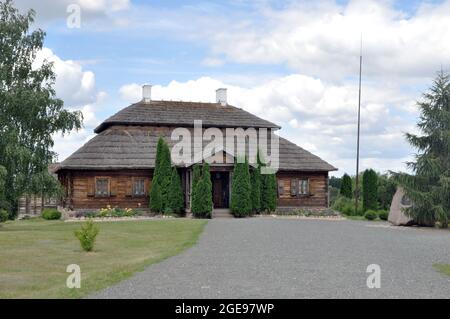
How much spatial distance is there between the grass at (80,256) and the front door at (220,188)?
11221 mm

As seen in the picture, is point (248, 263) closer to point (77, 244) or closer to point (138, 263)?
point (138, 263)

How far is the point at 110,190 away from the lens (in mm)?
39062

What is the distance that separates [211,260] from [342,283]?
437cm

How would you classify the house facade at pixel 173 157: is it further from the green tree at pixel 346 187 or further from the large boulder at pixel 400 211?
the large boulder at pixel 400 211

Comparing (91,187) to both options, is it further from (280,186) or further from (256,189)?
(280,186)

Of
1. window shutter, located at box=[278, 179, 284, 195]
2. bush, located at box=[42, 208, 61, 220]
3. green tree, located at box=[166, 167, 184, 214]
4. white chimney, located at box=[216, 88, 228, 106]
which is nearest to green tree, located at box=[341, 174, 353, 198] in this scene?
window shutter, located at box=[278, 179, 284, 195]

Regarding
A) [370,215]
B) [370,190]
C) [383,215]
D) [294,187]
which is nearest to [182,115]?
[294,187]

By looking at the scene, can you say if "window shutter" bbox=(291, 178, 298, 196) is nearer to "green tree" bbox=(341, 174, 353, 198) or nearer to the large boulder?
"green tree" bbox=(341, 174, 353, 198)

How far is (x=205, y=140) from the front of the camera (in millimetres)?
42719

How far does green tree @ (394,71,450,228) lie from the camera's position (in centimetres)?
3012

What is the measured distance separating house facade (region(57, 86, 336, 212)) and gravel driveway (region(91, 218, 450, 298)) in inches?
639

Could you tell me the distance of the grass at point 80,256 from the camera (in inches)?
488

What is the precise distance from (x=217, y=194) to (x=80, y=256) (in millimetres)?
22876
